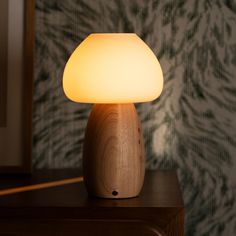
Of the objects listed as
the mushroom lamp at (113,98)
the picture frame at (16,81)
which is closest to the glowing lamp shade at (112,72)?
the mushroom lamp at (113,98)

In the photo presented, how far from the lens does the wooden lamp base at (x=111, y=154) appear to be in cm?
141

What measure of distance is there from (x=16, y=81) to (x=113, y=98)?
419 millimetres

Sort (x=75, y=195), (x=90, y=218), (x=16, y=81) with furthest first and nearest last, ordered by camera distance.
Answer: (x=16, y=81) → (x=75, y=195) → (x=90, y=218)

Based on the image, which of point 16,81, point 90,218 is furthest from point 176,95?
point 90,218

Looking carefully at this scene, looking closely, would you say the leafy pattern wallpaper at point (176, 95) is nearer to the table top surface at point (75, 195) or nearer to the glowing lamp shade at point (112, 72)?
the table top surface at point (75, 195)

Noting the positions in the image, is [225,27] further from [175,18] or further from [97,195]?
[97,195]

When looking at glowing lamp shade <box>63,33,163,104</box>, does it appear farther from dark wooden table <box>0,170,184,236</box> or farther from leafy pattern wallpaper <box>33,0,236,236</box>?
leafy pattern wallpaper <box>33,0,236,236</box>

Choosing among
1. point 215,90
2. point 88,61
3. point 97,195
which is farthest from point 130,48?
point 215,90

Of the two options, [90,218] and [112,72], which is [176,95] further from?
[90,218]

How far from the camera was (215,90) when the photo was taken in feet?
5.80

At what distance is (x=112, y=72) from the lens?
1.36 m

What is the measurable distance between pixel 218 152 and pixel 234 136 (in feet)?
Result: 0.20

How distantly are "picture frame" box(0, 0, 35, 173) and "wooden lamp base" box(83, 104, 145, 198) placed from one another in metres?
0.32

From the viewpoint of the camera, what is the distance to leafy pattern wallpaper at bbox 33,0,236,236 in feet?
5.77
